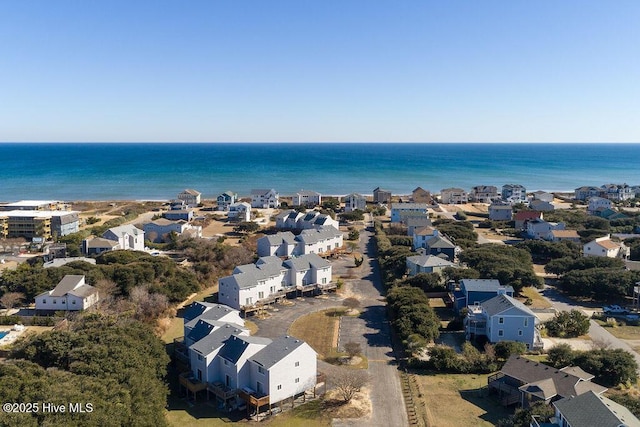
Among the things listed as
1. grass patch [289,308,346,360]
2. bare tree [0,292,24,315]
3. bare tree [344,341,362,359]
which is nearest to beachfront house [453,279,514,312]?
grass patch [289,308,346,360]

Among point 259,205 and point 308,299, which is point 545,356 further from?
point 259,205

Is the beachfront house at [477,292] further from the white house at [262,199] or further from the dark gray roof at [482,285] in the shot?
the white house at [262,199]

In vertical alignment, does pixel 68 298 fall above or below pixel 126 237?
below

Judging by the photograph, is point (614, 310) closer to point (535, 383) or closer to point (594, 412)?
point (535, 383)

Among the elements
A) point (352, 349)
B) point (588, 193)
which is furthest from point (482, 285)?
point (588, 193)

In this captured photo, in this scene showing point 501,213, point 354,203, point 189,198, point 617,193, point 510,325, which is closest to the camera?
point 510,325
